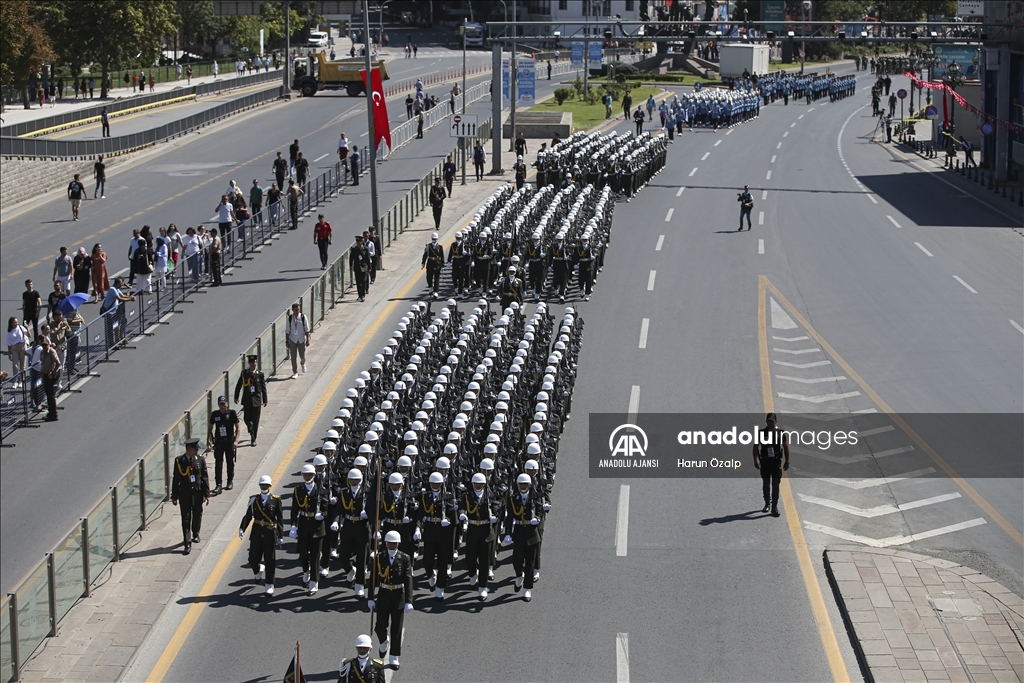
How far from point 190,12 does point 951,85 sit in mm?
62170

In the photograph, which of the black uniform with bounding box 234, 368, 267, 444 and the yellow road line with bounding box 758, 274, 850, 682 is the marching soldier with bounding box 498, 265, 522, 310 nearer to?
the yellow road line with bounding box 758, 274, 850, 682

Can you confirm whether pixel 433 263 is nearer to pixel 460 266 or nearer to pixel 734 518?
pixel 460 266

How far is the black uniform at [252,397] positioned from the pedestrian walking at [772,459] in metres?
8.24

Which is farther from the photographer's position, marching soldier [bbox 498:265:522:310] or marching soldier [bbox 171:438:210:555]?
marching soldier [bbox 498:265:522:310]

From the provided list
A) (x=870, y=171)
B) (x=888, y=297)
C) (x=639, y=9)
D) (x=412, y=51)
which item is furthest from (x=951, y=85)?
(x=639, y=9)

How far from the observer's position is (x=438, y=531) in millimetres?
16109

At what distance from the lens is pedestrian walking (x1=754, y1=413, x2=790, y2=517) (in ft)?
60.2

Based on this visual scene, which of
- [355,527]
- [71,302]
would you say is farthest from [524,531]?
[71,302]

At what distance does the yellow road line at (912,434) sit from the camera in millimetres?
18484

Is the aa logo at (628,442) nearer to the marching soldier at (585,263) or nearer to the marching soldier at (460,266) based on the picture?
the marching soldier at (585,263)

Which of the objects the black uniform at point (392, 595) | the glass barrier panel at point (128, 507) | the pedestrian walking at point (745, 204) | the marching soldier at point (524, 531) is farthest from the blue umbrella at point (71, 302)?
the pedestrian walking at point (745, 204)

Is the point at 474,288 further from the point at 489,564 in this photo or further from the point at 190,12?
the point at 190,12

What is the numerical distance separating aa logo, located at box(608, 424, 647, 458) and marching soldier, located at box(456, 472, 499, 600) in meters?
5.02

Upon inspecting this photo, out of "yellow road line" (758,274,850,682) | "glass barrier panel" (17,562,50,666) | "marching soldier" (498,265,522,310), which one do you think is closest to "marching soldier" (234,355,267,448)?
"glass barrier panel" (17,562,50,666)
